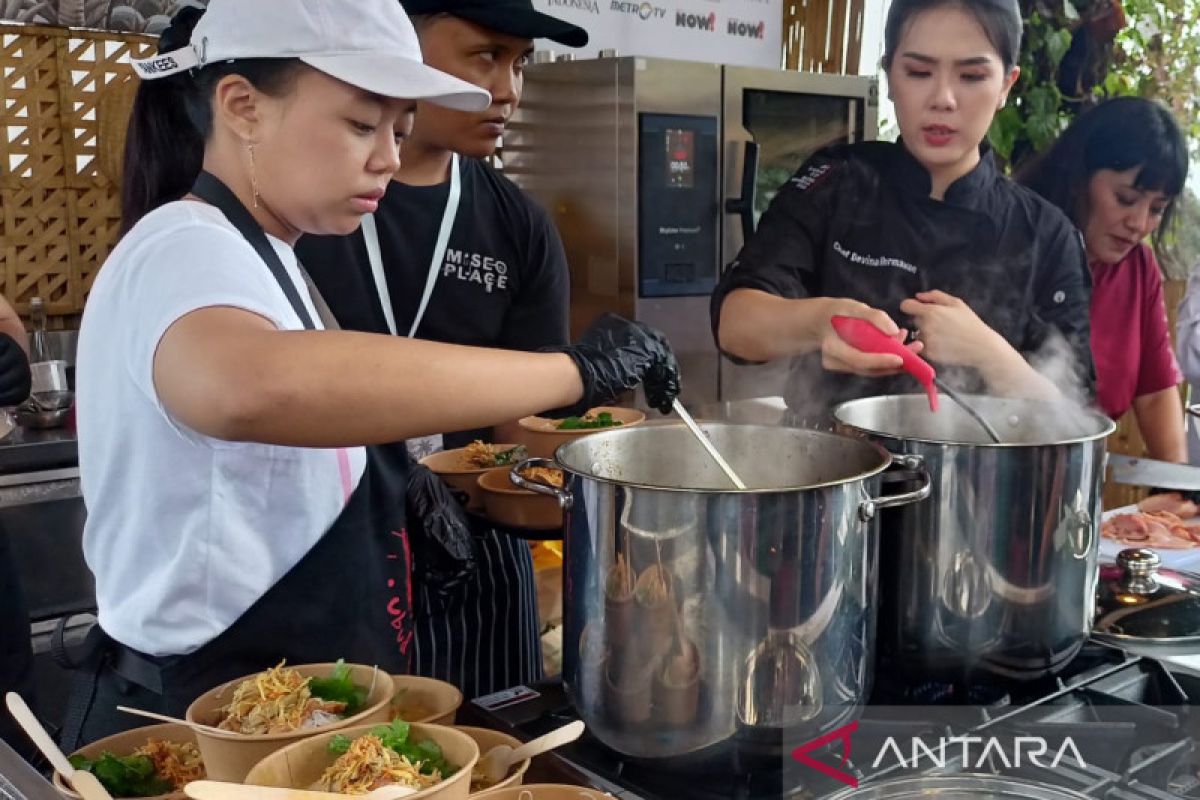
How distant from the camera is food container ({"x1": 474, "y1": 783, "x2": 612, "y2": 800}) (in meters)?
0.81

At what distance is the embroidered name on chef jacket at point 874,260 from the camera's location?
6.86ft

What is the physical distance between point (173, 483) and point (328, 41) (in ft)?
1.58

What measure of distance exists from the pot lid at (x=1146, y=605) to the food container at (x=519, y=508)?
2.59 feet

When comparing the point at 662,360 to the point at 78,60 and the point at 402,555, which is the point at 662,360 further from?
the point at 78,60

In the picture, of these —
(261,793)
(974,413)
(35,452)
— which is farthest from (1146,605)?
(35,452)

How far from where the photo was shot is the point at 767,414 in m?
2.26

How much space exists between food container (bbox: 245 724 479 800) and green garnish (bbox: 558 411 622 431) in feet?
3.77

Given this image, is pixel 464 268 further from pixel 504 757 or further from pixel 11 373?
pixel 504 757

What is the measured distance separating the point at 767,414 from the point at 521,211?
67 centimetres

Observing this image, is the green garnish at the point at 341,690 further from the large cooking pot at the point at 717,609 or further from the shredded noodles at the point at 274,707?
the large cooking pot at the point at 717,609

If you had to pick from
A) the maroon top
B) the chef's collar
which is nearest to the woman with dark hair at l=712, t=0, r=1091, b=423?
the chef's collar

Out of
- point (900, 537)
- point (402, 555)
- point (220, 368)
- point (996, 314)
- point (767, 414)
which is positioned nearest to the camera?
point (220, 368)

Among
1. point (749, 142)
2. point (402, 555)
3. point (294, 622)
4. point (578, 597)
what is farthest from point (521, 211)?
point (749, 142)

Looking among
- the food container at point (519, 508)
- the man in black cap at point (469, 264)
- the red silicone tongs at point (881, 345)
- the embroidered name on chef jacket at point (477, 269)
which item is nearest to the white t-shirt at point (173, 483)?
the food container at point (519, 508)
